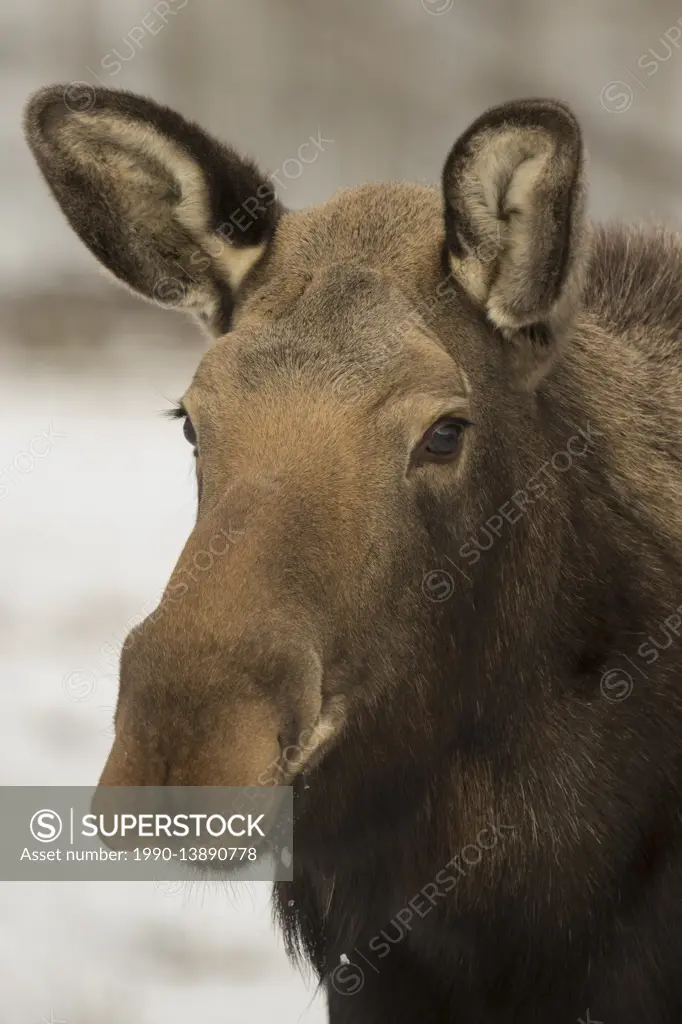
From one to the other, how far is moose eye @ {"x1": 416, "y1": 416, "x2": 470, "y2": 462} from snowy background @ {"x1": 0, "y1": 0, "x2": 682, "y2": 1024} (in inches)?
126

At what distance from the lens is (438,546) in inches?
155

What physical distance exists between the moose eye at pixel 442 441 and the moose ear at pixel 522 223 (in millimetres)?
293

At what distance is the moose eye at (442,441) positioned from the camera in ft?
12.8

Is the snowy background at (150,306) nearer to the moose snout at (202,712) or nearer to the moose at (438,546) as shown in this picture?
the moose at (438,546)

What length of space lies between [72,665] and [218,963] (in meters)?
3.08

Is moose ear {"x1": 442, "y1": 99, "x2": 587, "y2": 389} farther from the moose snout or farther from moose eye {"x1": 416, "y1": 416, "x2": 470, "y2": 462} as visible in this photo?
the moose snout

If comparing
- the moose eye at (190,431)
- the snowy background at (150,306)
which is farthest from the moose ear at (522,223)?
the snowy background at (150,306)

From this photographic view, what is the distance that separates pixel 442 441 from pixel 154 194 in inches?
51.1

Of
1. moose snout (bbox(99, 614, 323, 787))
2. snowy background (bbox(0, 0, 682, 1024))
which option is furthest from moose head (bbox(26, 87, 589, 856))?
snowy background (bbox(0, 0, 682, 1024))

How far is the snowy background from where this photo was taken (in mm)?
6719

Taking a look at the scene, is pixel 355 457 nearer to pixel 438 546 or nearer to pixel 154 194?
pixel 438 546

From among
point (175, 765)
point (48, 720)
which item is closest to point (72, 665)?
Answer: point (48, 720)

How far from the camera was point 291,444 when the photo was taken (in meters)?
3.71

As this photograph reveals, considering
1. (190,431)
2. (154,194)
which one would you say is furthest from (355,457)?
(154,194)
